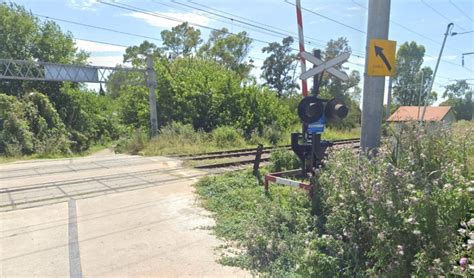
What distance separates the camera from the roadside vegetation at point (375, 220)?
278 centimetres

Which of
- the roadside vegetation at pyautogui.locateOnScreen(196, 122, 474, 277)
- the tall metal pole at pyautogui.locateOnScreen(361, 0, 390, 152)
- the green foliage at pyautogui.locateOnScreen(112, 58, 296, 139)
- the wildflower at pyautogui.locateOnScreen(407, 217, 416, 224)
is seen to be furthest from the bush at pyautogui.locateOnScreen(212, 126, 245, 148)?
the wildflower at pyautogui.locateOnScreen(407, 217, 416, 224)

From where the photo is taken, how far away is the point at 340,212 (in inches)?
154

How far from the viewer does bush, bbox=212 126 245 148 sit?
2231cm

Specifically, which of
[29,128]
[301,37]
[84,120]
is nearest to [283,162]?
[301,37]

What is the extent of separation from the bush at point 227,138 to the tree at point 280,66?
4500cm

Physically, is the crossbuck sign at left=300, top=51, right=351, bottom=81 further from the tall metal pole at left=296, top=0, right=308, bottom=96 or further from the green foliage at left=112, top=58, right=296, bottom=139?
the green foliage at left=112, top=58, right=296, bottom=139

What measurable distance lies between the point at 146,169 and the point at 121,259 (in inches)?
308

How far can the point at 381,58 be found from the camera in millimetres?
5367

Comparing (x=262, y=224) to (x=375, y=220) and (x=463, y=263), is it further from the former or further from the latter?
(x=463, y=263)

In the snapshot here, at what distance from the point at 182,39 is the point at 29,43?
32733mm

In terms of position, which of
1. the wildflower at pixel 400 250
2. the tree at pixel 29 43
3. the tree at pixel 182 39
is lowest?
the wildflower at pixel 400 250

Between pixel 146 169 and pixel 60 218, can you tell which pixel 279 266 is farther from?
pixel 146 169

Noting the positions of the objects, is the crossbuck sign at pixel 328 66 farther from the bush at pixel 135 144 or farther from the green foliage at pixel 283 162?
the bush at pixel 135 144

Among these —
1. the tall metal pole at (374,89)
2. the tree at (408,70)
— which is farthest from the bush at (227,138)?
the tree at (408,70)
